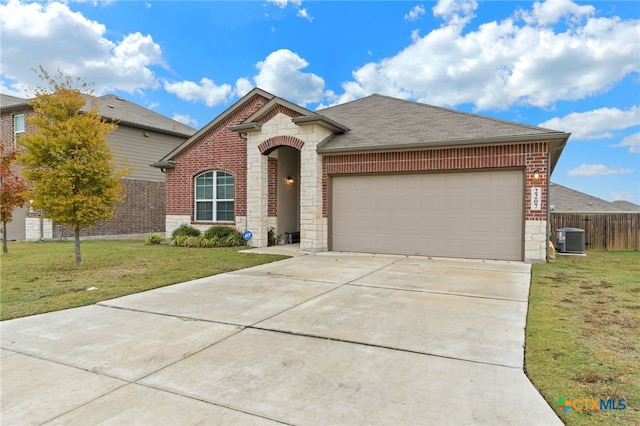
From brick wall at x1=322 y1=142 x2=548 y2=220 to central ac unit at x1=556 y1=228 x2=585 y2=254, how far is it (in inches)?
164

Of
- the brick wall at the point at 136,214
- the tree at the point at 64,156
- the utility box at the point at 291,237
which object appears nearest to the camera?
the tree at the point at 64,156

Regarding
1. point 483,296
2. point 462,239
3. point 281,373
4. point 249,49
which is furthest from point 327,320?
point 249,49

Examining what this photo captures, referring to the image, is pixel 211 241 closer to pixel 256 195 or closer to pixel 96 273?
pixel 256 195

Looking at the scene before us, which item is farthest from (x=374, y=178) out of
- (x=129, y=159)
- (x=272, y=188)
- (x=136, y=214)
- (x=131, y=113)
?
(x=131, y=113)

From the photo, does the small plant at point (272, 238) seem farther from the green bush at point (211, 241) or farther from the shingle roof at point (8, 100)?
the shingle roof at point (8, 100)

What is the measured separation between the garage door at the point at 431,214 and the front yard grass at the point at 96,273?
298cm

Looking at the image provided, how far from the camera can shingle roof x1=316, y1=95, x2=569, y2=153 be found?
32.2 feet

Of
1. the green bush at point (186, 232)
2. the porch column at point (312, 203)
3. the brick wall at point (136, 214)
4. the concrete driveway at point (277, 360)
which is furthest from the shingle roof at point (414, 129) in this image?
the brick wall at point (136, 214)

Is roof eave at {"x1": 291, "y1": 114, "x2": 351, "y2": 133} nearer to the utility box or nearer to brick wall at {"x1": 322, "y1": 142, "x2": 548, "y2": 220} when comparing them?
brick wall at {"x1": 322, "y1": 142, "x2": 548, "y2": 220}

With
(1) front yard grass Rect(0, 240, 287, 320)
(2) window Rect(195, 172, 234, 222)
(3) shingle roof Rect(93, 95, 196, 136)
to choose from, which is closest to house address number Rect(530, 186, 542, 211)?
(1) front yard grass Rect(0, 240, 287, 320)

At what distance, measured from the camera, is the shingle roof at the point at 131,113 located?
18.9 m

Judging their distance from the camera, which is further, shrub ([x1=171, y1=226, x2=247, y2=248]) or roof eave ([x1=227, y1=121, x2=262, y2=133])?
shrub ([x1=171, y1=226, x2=247, y2=248])

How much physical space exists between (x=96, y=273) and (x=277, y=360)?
21.9ft

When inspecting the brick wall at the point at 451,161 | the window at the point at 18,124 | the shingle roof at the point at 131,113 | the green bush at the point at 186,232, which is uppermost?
the shingle roof at the point at 131,113
